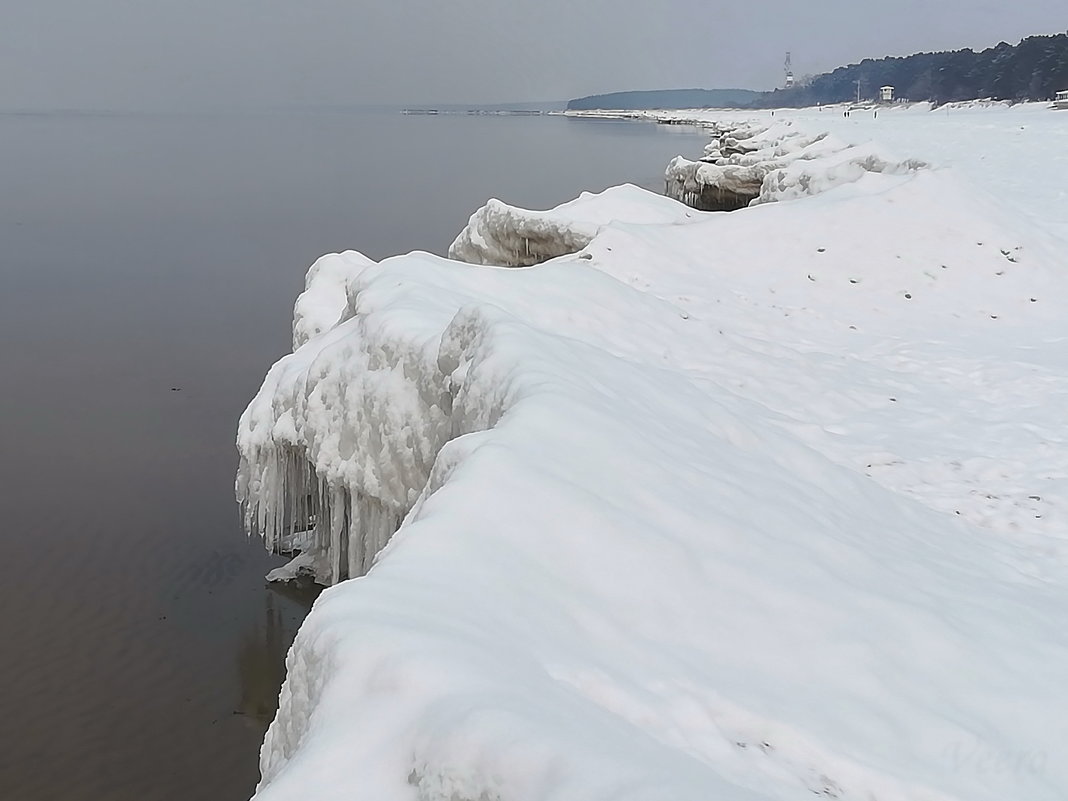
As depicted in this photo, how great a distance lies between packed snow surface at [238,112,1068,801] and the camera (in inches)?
109

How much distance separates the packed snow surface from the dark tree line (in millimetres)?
93337

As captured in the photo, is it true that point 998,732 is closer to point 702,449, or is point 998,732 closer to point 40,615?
point 702,449

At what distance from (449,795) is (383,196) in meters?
48.7

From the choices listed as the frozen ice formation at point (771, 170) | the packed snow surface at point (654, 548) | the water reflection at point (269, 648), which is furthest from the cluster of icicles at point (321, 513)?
the frozen ice formation at point (771, 170)

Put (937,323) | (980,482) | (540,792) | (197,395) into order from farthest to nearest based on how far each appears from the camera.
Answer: (197,395) → (937,323) → (980,482) → (540,792)

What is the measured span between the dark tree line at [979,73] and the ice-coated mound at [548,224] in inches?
3348

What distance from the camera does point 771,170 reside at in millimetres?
27250

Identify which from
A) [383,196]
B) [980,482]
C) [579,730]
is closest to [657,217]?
[980,482]

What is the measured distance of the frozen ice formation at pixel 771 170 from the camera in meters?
20.5

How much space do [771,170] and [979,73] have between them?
9950cm

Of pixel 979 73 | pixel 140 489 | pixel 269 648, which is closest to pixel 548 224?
pixel 140 489

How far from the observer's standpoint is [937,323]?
1285 centimetres

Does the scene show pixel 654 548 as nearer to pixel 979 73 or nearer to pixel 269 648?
pixel 269 648

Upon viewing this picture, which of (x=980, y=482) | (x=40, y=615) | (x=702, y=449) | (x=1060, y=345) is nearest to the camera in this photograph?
(x=702, y=449)
